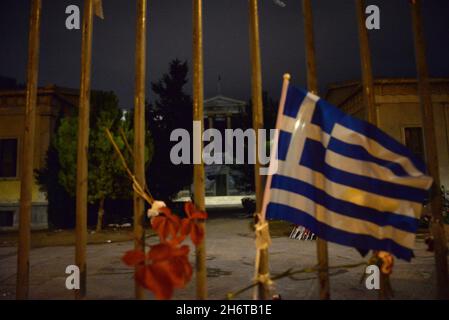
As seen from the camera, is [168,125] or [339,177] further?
[168,125]

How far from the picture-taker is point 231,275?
604 cm

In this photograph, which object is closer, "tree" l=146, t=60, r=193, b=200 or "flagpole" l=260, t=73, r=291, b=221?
"flagpole" l=260, t=73, r=291, b=221

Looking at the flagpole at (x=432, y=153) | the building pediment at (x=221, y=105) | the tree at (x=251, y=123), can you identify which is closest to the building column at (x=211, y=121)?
the building pediment at (x=221, y=105)

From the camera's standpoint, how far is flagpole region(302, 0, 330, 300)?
289cm

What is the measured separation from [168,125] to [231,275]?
16.8 metres

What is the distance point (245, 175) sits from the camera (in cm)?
2345

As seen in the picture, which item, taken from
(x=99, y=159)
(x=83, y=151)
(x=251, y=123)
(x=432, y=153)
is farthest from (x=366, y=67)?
(x=251, y=123)

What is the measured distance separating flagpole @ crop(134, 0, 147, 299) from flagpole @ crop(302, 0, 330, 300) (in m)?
1.64

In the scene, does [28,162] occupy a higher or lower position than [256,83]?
lower

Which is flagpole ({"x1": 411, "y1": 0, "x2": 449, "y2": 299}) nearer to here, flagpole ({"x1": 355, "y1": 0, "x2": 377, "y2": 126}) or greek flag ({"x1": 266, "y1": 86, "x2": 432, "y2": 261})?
flagpole ({"x1": 355, "y1": 0, "x2": 377, "y2": 126})

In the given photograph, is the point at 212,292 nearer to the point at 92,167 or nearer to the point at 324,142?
the point at 324,142

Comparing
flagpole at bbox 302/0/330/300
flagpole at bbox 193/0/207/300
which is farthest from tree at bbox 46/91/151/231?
flagpole at bbox 302/0/330/300

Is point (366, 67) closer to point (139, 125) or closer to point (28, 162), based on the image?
point (139, 125)
